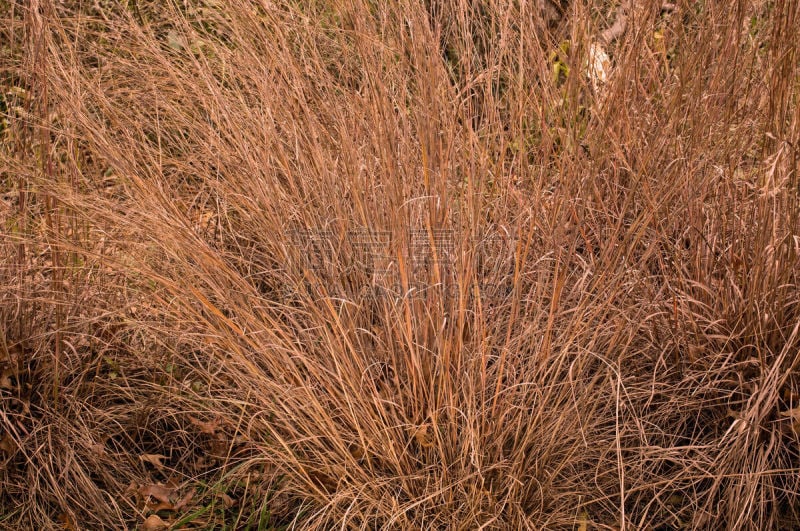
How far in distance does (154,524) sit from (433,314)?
0.93 metres

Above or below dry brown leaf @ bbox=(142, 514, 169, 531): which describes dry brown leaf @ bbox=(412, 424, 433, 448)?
above

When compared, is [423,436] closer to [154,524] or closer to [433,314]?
[433,314]

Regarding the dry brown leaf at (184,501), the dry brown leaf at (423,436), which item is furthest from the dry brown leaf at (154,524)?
the dry brown leaf at (423,436)

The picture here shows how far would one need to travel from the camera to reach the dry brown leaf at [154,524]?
211 cm

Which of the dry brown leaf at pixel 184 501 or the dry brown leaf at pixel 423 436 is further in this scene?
the dry brown leaf at pixel 184 501

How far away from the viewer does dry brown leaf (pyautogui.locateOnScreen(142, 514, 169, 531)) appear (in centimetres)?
211

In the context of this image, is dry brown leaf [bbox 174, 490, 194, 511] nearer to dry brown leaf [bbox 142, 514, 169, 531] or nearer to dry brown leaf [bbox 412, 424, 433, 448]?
dry brown leaf [bbox 142, 514, 169, 531]

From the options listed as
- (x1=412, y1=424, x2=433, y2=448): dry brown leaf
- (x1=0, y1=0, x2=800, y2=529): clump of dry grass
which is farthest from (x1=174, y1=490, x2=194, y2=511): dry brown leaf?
(x1=412, y1=424, x2=433, y2=448): dry brown leaf

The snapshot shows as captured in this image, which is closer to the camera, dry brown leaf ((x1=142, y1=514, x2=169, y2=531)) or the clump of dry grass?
the clump of dry grass

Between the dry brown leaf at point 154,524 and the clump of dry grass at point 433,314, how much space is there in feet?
0.19

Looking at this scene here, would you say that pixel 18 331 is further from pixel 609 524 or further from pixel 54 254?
pixel 609 524

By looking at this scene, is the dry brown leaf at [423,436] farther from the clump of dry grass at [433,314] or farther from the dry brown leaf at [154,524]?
the dry brown leaf at [154,524]

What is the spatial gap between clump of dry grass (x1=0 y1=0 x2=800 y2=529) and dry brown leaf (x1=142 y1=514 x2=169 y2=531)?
0.06 m

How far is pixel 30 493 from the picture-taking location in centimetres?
214
